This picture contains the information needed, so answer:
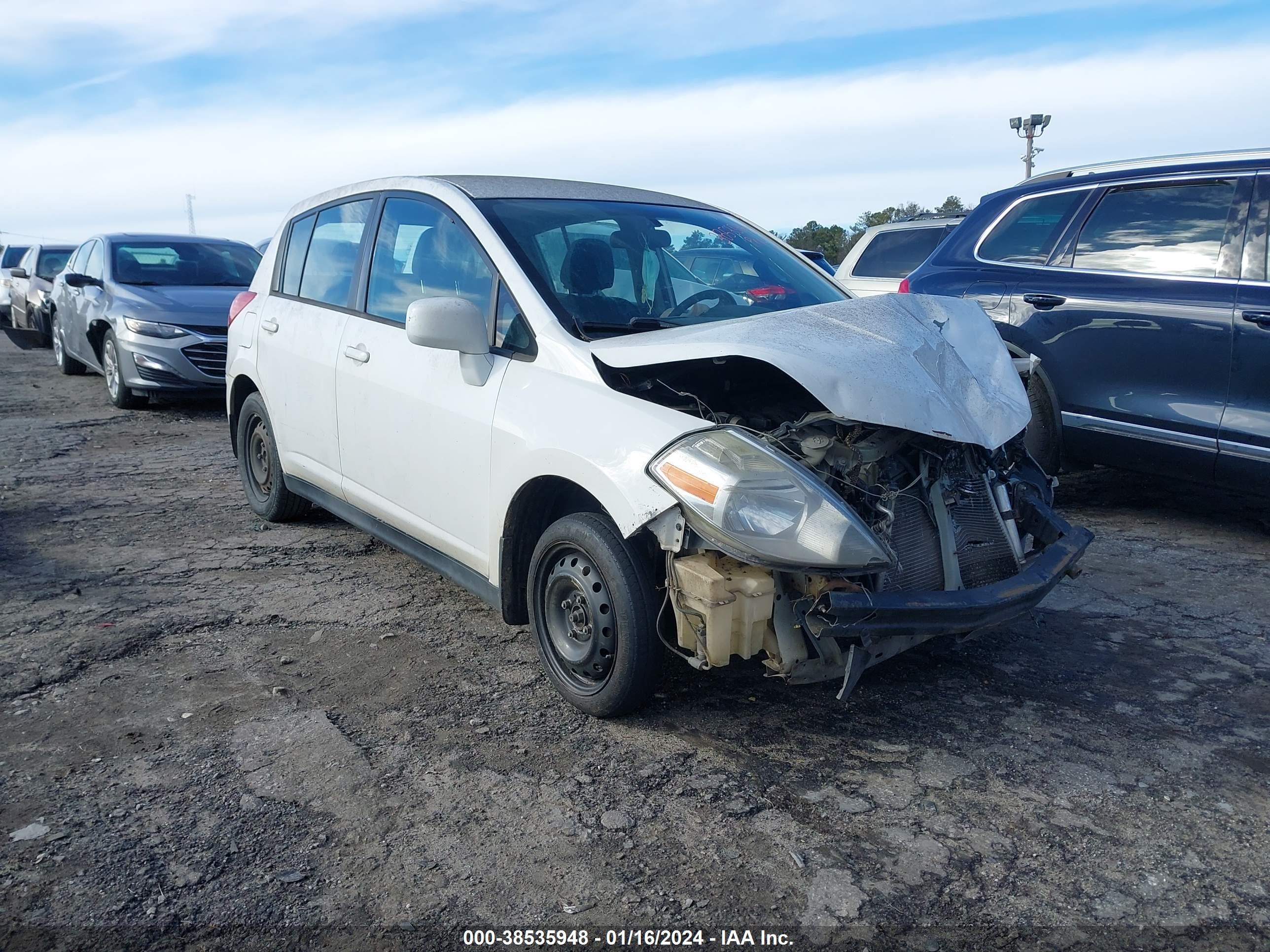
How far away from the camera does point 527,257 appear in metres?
3.87

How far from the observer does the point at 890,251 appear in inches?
414

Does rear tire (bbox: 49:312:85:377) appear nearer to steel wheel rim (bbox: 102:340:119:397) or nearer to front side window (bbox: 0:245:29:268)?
steel wheel rim (bbox: 102:340:119:397)

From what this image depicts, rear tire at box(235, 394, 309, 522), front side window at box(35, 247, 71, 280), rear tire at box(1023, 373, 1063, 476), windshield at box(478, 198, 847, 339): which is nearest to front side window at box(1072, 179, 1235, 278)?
rear tire at box(1023, 373, 1063, 476)

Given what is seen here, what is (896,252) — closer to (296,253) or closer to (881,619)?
(296,253)

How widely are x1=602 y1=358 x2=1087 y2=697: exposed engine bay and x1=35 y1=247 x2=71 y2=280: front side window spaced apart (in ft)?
49.9

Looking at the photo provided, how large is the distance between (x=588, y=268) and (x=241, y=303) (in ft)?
9.01

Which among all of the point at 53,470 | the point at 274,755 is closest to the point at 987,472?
the point at 274,755

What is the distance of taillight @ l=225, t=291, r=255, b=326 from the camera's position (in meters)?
5.74

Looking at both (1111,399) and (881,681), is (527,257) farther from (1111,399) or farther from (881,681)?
(1111,399)

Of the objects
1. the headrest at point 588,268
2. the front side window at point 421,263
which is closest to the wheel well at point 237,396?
the front side window at point 421,263

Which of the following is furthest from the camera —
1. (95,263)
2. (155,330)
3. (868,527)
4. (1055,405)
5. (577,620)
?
(95,263)

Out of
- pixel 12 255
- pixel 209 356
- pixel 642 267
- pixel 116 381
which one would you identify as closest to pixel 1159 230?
pixel 642 267

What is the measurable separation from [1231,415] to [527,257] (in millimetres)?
3503

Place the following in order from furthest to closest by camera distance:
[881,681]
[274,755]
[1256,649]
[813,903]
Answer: [1256,649] < [881,681] < [274,755] < [813,903]
